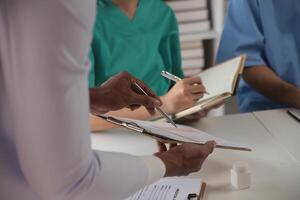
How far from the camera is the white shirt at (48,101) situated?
477mm

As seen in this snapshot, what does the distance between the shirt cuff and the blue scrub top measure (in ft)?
2.78

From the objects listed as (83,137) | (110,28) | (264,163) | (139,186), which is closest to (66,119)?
(83,137)

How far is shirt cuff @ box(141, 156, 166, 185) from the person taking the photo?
0.65 meters

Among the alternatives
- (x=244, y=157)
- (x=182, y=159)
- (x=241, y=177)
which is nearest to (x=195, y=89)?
(x=244, y=157)

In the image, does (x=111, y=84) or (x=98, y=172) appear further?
(x=111, y=84)

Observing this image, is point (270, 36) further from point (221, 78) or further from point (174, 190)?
point (174, 190)

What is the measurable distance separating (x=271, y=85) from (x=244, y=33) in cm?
20

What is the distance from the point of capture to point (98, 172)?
1.87 ft

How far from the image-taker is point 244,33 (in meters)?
1.50

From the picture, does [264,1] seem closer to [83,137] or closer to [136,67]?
[136,67]

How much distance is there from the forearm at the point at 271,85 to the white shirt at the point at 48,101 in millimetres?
896

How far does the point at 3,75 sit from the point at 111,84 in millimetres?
445

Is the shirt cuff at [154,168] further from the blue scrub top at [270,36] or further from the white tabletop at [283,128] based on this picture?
the blue scrub top at [270,36]

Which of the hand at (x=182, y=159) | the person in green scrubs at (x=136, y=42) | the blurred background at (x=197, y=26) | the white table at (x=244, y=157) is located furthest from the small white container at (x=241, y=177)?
the blurred background at (x=197, y=26)
